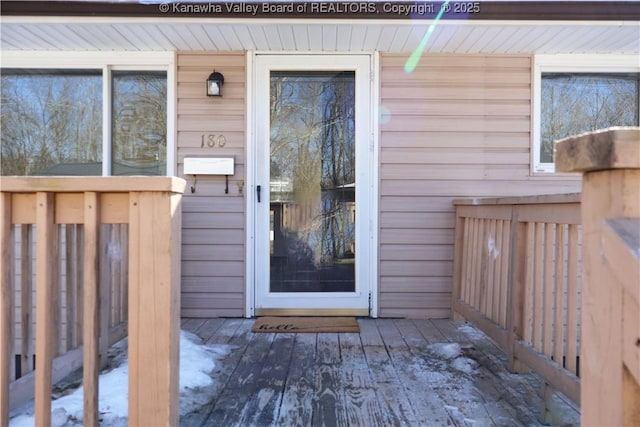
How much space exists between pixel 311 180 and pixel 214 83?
1.08 meters

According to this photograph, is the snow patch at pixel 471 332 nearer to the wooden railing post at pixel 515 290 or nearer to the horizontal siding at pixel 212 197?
the wooden railing post at pixel 515 290

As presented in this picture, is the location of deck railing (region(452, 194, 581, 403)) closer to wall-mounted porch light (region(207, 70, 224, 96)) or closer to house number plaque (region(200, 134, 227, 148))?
house number plaque (region(200, 134, 227, 148))

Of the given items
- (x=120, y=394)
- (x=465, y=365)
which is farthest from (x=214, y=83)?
(x=465, y=365)

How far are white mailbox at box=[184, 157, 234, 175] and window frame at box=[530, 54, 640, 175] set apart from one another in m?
2.47

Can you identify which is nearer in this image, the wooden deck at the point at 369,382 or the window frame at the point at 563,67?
the wooden deck at the point at 369,382

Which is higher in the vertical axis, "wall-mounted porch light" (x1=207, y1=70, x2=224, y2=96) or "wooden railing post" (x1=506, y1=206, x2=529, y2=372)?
"wall-mounted porch light" (x1=207, y1=70, x2=224, y2=96)

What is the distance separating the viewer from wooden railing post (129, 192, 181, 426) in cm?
125

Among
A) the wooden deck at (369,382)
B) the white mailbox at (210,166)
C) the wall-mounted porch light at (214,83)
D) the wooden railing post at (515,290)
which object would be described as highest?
the wall-mounted porch light at (214,83)

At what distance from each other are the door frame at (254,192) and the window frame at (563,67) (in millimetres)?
1284

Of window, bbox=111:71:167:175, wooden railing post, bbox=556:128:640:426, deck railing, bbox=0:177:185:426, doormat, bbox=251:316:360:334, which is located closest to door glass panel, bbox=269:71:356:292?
doormat, bbox=251:316:360:334

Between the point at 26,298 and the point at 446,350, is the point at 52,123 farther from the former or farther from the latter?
the point at 446,350

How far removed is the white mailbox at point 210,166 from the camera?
11.0 feet

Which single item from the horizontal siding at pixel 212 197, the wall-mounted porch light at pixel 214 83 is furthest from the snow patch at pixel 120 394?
the wall-mounted porch light at pixel 214 83

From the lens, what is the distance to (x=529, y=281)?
85.1 inches
